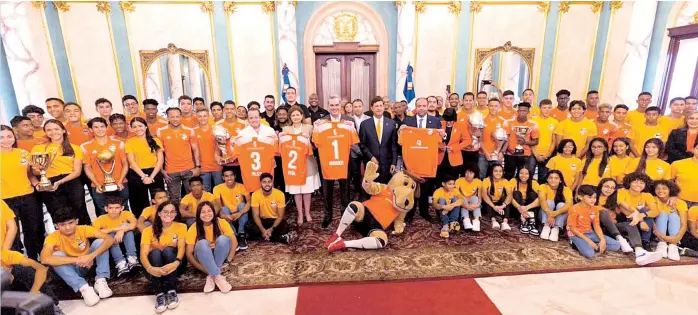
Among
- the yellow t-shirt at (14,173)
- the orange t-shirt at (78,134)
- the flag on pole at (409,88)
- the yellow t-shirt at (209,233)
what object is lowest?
the yellow t-shirt at (209,233)

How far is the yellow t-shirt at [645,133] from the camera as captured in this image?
16.0ft

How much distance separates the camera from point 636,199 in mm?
Result: 4258

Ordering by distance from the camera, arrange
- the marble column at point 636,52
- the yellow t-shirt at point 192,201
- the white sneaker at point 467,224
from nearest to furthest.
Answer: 1. the yellow t-shirt at point 192,201
2. the white sneaker at point 467,224
3. the marble column at point 636,52

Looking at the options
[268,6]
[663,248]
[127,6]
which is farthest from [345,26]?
[663,248]

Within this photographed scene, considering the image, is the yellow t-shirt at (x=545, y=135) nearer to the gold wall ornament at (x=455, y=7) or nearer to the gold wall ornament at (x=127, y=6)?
the gold wall ornament at (x=455, y=7)

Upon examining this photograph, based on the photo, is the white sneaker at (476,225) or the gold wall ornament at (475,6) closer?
the white sneaker at (476,225)

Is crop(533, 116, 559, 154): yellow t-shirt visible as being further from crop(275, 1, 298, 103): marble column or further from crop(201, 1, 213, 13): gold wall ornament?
crop(201, 1, 213, 13): gold wall ornament

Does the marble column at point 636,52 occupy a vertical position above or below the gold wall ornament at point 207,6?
below

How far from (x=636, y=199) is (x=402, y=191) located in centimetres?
295

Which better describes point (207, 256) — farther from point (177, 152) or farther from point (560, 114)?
point (560, 114)

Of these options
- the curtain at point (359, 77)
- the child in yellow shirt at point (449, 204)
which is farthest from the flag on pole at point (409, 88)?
the child in yellow shirt at point (449, 204)

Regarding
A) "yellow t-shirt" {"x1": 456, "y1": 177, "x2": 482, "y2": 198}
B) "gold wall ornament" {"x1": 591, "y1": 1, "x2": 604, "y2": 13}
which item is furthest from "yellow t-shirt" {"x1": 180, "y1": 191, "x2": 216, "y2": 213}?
"gold wall ornament" {"x1": 591, "y1": 1, "x2": 604, "y2": 13}

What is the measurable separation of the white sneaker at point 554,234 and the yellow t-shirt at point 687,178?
146cm

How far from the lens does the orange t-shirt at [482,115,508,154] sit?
5176 mm
